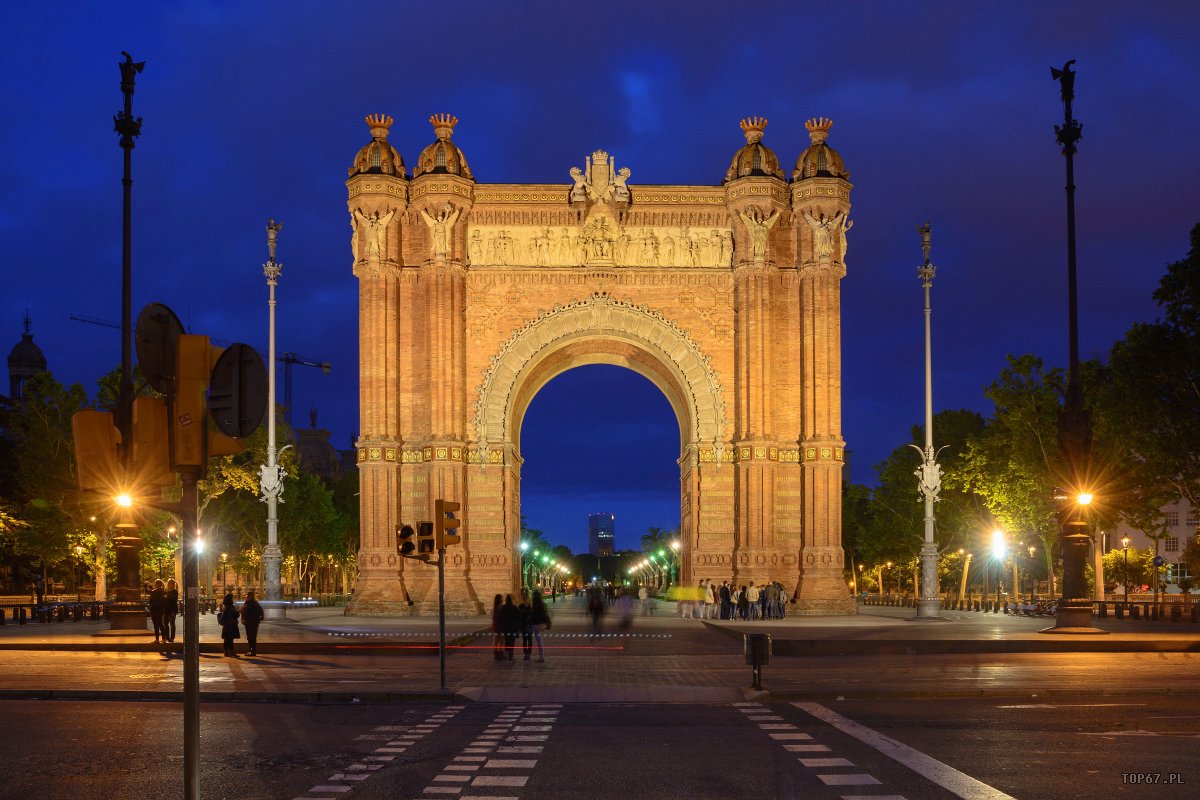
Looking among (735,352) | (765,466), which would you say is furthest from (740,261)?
(765,466)

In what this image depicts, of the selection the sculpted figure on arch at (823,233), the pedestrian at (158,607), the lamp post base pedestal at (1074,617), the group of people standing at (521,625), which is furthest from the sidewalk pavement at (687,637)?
the sculpted figure on arch at (823,233)

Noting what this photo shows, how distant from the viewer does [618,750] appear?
551 inches

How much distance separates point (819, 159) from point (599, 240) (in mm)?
9282

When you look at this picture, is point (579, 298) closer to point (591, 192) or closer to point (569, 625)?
point (591, 192)

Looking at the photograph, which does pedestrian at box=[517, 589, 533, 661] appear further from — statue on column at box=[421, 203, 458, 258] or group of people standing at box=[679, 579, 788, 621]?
statue on column at box=[421, 203, 458, 258]

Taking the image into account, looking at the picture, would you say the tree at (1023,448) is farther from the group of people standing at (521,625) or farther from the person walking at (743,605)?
the group of people standing at (521,625)

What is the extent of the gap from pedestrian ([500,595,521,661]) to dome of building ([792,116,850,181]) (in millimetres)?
27712

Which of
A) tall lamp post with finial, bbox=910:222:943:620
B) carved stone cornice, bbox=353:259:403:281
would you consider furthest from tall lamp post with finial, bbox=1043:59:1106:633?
carved stone cornice, bbox=353:259:403:281

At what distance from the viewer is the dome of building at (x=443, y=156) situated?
5000 cm

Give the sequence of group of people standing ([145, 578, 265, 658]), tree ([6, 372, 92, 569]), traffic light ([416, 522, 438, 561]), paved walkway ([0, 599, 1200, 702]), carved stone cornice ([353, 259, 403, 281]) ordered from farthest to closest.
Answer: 1. tree ([6, 372, 92, 569])
2. carved stone cornice ([353, 259, 403, 281])
3. group of people standing ([145, 578, 265, 658])
4. traffic light ([416, 522, 438, 561])
5. paved walkway ([0, 599, 1200, 702])

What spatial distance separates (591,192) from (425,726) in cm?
3637

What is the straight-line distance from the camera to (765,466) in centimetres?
4934

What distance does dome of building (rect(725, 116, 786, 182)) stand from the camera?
5031 centimetres

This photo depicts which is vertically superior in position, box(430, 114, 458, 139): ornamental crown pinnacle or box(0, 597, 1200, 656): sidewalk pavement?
box(430, 114, 458, 139): ornamental crown pinnacle
